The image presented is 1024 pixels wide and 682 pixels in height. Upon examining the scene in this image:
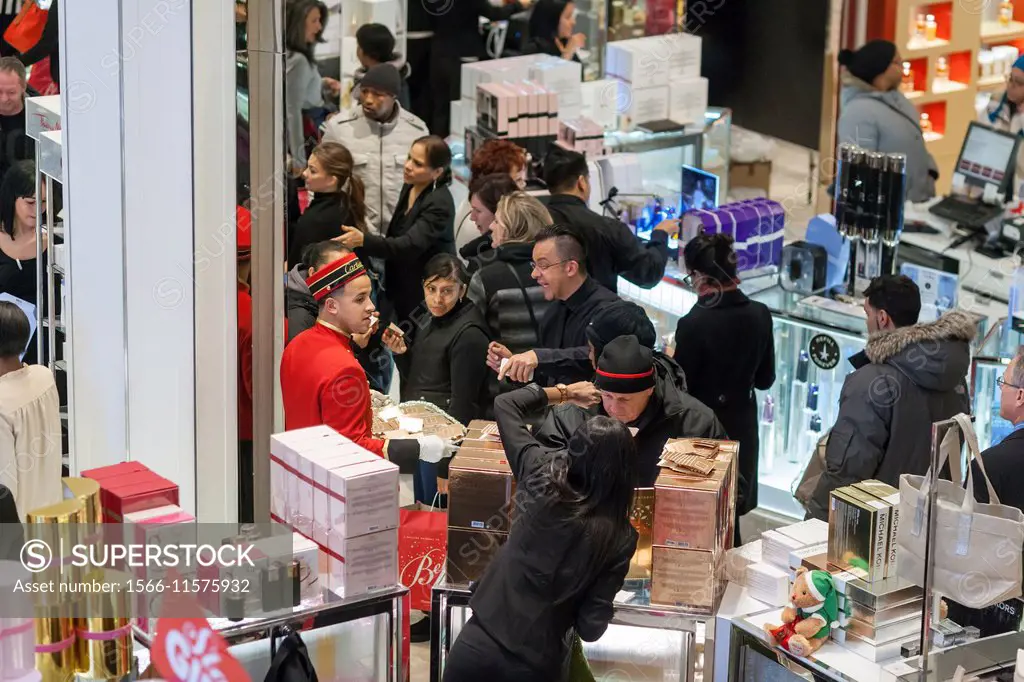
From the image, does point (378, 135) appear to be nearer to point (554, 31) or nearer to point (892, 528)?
point (554, 31)

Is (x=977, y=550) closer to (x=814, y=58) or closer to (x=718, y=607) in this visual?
(x=718, y=607)

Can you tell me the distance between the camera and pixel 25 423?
445 centimetres

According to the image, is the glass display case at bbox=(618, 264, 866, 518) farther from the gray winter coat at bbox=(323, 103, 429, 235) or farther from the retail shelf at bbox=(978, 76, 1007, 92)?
the retail shelf at bbox=(978, 76, 1007, 92)

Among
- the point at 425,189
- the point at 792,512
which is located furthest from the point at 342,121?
the point at 792,512

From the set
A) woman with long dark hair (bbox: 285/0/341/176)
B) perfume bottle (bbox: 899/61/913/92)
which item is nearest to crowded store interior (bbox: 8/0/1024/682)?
woman with long dark hair (bbox: 285/0/341/176)

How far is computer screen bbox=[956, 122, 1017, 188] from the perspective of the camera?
7.53 meters

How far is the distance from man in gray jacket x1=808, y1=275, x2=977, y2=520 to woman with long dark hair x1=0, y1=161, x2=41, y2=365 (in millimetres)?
2542

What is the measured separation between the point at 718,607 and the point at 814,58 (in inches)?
252

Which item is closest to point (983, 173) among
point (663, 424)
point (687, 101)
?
point (687, 101)

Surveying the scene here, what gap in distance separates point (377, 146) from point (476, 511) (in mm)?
3503

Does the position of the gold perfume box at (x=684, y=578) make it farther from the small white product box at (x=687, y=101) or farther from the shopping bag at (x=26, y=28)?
the small white product box at (x=687, y=101)

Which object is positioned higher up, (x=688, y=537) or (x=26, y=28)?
(x=26, y=28)

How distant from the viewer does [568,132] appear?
749cm

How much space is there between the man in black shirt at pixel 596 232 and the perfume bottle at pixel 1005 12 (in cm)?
469
